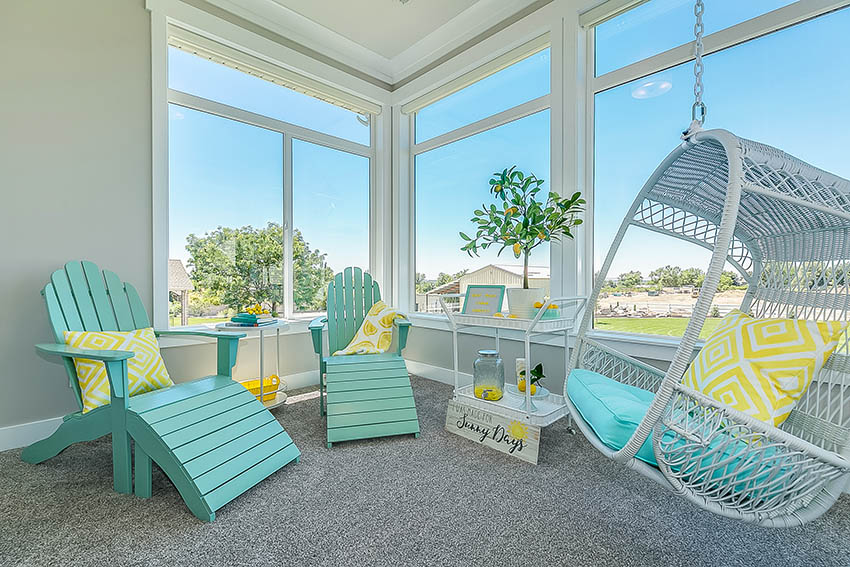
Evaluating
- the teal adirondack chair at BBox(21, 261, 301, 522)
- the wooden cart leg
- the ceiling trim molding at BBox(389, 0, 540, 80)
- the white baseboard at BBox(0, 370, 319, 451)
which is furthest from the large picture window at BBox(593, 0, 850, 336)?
the white baseboard at BBox(0, 370, 319, 451)

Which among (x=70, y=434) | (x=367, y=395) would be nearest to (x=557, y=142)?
(x=367, y=395)

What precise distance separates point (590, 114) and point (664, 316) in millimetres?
1402

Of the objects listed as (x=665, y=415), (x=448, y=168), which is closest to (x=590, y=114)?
(x=448, y=168)

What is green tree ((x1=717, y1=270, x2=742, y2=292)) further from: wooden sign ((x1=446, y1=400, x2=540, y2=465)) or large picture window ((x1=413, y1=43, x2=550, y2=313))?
wooden sign ((x1=446, y1=400, x2=540, y2=465))

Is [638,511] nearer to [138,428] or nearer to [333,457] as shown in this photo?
[333,457]

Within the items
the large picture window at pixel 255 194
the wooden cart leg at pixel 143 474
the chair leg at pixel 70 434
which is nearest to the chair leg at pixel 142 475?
the wooden cart leg at pixel 143 474

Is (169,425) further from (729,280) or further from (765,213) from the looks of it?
(729,280)

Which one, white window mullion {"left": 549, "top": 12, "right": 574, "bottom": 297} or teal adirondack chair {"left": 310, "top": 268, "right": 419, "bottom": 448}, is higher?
white window mullion {"left": 549, "top": 12, "right": 574, "bottom": 297}

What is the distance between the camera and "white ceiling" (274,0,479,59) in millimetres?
2951

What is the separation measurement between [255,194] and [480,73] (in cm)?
209

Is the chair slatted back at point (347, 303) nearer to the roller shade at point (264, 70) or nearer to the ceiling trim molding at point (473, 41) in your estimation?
the roller shade at point (264, 70)

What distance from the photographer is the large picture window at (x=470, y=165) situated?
2.98 meters

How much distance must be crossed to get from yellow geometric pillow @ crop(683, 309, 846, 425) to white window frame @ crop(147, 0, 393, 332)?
285 cm

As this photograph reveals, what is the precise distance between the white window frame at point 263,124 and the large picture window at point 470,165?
382 millimetres
